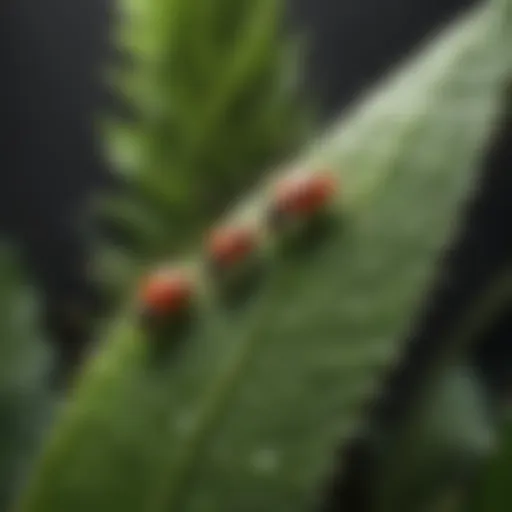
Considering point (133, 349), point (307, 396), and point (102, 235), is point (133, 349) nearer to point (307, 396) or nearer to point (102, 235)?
point (307, 396)

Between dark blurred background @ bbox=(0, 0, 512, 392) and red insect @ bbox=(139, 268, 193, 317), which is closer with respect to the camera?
red insect @ bbox=(139, 268, 193, 317)

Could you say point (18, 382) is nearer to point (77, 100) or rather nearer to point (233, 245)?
point (233, 245)

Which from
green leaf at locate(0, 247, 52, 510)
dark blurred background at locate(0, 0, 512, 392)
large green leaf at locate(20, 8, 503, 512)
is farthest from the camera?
dark blurred background at locate(0, 0, 512, 392)

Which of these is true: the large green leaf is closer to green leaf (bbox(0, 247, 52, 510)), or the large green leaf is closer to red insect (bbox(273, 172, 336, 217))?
red insect (bbox(273, 172, 336, 217))

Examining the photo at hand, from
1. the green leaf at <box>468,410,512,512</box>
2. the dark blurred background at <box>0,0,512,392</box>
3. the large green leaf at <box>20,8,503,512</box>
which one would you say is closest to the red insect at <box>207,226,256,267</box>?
the large green leaf at <box>20,8,503,512</box>

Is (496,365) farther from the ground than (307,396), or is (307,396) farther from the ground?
(496,365)

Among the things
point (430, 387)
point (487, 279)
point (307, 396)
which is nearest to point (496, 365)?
point (487, 279)
